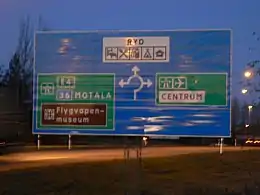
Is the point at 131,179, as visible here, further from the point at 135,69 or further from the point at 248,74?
the point at 248,74

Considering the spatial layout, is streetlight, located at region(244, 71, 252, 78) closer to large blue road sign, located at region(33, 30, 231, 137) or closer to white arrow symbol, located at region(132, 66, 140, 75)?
large blue road sign, located at region(33, 30, 231, 137)

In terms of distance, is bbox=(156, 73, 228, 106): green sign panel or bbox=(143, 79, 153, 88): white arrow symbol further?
bbox=(143, 79, 153, 88): white arrow symbol

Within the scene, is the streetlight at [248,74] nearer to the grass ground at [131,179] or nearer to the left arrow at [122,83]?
the grass ground at [131,179]

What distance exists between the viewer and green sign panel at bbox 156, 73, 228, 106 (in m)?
10.5

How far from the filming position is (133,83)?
419 inches

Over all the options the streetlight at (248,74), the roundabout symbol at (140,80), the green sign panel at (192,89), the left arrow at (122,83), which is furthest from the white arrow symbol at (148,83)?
the streetlight at (248,74)

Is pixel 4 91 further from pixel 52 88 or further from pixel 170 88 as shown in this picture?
pixel 170 88

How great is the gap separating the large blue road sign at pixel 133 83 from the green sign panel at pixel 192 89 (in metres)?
0.01

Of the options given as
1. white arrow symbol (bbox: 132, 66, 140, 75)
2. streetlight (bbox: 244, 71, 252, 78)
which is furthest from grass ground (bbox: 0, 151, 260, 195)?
streetlight (bbox: 244, 71, 252, 78)

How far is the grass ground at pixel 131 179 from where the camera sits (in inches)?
629

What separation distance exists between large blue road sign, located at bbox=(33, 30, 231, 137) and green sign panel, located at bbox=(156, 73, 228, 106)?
0.05 feet

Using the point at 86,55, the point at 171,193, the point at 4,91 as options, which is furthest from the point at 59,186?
the point at 86,55

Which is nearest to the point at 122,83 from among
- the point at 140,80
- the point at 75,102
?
the point at 140,80

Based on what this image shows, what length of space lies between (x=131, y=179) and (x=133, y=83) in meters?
1.96
